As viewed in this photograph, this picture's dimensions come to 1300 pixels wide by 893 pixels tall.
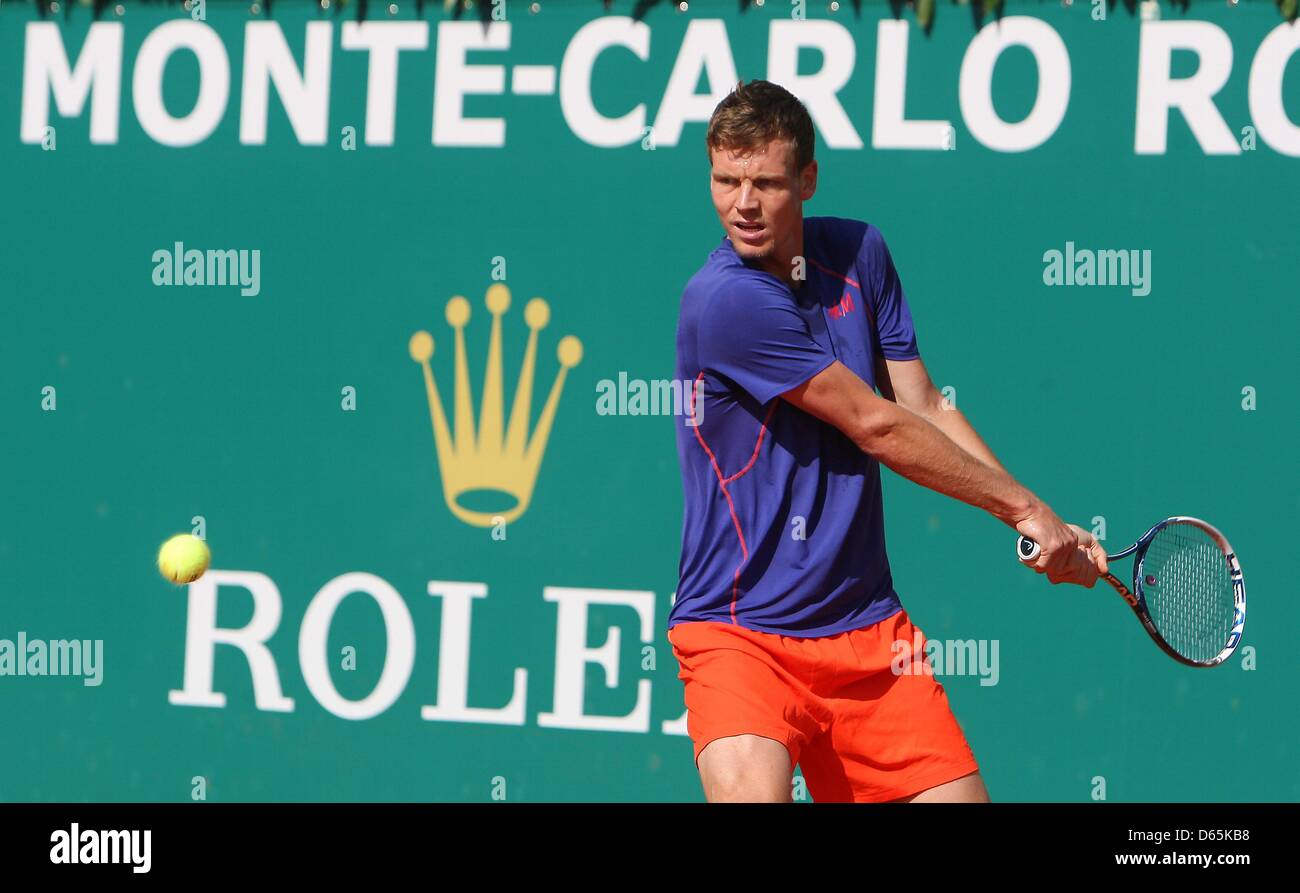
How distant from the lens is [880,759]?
354 cm

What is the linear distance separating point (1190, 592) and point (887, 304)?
101 cm

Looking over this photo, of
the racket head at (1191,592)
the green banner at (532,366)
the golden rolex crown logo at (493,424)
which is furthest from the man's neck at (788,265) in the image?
the golden rolex crown logo at (493,424)

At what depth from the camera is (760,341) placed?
11.1 ft

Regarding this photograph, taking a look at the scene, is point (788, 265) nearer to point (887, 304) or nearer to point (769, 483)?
point (887, 304)

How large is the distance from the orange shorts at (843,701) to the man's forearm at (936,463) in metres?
0.35

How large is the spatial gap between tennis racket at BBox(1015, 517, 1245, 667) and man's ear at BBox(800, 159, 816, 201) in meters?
0.95

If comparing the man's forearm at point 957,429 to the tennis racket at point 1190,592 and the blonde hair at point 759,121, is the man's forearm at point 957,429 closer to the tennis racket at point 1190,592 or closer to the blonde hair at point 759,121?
the tennis racket at point 1190,592

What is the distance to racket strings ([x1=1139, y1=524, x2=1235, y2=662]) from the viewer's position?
3.91 metres

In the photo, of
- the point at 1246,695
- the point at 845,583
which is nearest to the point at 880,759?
the point at 845,583

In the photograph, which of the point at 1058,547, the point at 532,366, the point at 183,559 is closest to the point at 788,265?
the point at 1058,547

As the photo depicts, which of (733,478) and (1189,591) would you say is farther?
(1189,591)

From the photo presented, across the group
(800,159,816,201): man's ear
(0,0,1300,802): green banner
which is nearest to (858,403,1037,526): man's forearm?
(800,159,816,201): man's ear

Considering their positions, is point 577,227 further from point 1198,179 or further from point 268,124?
point 1198,179
